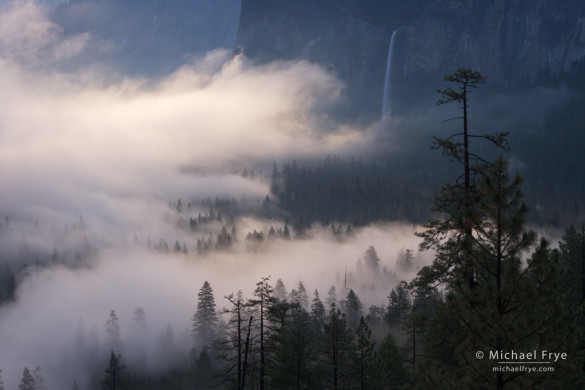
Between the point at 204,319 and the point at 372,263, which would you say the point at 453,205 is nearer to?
the point at 204,319

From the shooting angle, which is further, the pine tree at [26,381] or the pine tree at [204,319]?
the pine tree at [204,319]

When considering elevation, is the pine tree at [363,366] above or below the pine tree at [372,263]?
below

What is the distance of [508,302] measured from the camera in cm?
1332

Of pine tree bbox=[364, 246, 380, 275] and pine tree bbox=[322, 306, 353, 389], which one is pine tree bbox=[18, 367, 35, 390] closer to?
pine tree bbox=[322, 306, 353, 389]

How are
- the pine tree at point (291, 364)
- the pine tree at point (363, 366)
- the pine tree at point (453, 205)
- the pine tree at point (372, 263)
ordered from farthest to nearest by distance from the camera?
1. the pine tree at point (372, 263)
2. the pine tree at point (363, 366)
3. the pine tree at point (291, 364)
4. the pine tree at point (453, 205)

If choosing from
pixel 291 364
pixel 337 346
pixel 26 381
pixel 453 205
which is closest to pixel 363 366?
pixel 337 346

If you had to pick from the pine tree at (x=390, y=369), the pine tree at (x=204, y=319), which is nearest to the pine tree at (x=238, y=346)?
the pine tree at (x=390, y=369)

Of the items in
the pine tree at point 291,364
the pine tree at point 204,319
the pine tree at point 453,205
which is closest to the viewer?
the pine tree at point 453,205

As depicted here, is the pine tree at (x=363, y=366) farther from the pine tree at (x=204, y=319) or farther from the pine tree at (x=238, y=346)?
the pine tree at (x=204, y=319)

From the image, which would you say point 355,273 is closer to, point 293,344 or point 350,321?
point 350,321

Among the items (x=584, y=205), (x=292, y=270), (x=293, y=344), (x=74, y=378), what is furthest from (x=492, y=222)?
(x=584, y=205)

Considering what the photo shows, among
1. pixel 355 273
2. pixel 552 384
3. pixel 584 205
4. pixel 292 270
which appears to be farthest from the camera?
pixel 584 205

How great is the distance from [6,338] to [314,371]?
14495cm

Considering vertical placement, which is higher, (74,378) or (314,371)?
(314,371)
